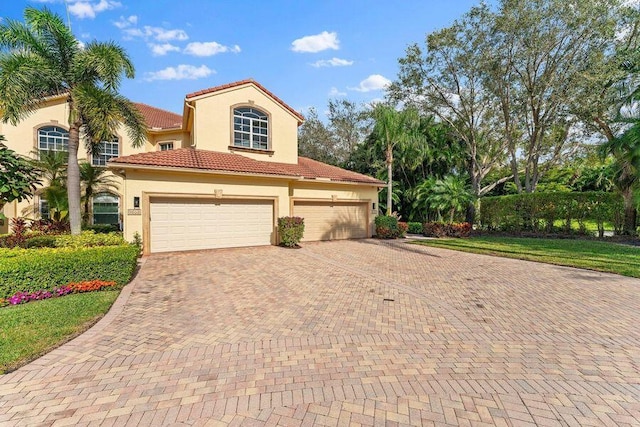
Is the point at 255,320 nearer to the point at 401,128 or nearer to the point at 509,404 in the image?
the point at 509,404

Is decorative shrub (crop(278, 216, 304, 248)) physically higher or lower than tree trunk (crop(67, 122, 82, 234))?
lower

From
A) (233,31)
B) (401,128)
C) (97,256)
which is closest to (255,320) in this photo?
(97,256)

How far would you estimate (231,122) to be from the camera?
50.7ft

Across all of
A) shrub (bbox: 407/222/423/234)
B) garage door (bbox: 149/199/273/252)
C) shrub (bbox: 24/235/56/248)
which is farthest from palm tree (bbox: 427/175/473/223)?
shrub (bbox: 24/235/56/248)

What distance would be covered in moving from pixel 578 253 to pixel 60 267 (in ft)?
56.4

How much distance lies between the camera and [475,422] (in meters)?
2.72

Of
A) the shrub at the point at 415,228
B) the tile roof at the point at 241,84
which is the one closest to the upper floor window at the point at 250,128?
the tile roof at the point at 241,84

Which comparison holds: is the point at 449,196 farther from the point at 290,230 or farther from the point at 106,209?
the point at 106,209

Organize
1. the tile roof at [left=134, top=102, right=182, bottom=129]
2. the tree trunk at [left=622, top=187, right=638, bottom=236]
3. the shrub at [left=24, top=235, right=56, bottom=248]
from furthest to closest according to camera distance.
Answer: the tile roof at [left=134, top=102, right=182, bottom=129]
the tree trunk at [left=622, top=187, right=638, bottom=236]
the shrub at [left=24, top=235, right=56, bottom=248]

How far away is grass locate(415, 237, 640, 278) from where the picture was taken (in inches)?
371

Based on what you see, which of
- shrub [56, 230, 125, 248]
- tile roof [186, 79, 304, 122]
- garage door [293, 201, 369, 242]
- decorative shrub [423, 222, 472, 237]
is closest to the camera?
shrub [56, 230, 125, 248]

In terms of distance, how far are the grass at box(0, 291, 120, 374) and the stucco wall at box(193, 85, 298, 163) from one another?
10071mm

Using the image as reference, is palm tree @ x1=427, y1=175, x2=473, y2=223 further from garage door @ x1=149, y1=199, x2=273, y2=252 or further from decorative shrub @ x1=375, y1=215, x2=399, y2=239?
garage door @ x1=149, y1=199, x2=273, y2=252

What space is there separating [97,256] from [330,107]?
30.8m
